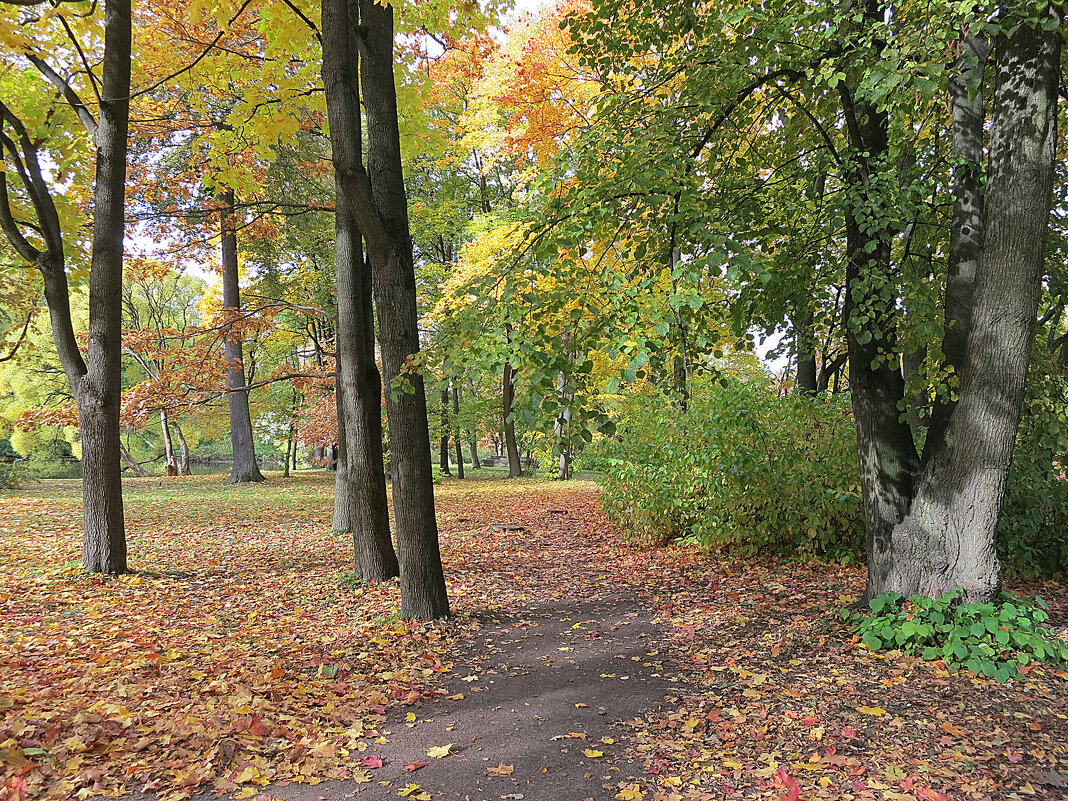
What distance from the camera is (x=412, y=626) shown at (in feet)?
17.0

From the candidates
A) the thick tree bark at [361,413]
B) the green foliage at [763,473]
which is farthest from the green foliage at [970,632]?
the thick tree bark at [361,413]

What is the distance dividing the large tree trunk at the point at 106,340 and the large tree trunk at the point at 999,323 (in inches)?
300

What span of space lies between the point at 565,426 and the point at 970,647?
116 inches

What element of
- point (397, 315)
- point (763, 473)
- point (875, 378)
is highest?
point (397, 315)

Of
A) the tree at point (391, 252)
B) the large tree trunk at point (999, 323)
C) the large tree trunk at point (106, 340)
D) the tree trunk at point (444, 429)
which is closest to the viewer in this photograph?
the large tree trunk at point (999, 323)

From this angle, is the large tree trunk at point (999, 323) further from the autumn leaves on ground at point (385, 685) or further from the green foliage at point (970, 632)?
the autumn leaves on ground at point (385, 685)

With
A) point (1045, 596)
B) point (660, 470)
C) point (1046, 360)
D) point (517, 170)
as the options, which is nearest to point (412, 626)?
point (660, 470)

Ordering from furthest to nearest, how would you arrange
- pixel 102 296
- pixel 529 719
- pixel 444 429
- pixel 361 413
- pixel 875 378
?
pixel 444 429
pixel 361 413
pixel 102 296
pixel 875 378
pixel 529 719

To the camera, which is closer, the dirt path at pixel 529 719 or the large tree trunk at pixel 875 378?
the dirt path at pixel 529 719

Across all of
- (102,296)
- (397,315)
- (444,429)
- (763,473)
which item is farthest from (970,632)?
(444,429)

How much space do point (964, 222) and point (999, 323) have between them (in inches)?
32.7

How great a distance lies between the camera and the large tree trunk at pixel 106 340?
20.6 feet

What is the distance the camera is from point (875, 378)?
4.59 metres

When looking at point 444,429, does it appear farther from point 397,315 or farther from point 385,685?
point 385,685
